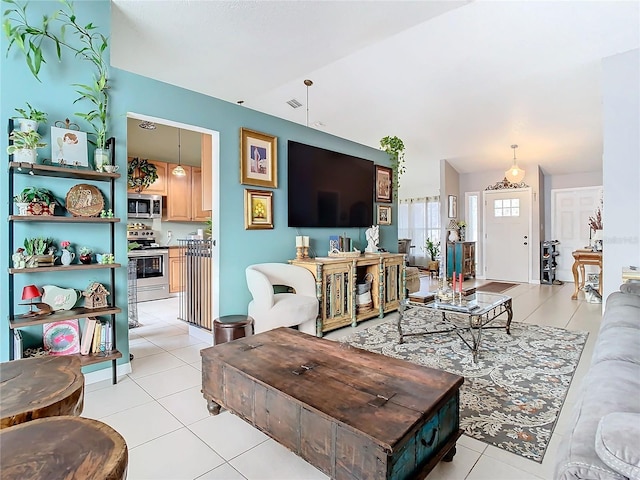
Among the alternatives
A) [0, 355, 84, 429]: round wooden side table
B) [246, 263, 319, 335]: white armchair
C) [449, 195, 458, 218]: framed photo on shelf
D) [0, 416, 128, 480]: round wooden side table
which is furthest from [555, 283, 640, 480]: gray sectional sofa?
[449, 195, 458, 218]: framed photo on shelf

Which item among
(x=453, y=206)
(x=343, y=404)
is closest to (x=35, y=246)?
(x=343, y=404)

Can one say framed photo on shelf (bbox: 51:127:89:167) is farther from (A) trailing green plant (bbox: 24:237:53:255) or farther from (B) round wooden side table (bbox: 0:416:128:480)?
(B) round wooden side table (bbox: 0:416:128:480)

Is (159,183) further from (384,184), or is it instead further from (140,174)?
(384,184)

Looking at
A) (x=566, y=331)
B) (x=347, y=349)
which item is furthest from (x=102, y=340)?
(x=566, y=331)

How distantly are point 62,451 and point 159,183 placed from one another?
594 cm

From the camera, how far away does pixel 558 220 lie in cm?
765

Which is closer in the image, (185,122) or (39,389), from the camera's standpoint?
(39,389)

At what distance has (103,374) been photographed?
8.55 feet

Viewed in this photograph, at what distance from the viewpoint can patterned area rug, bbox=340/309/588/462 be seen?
187cm

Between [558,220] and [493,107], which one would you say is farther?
[558,220]

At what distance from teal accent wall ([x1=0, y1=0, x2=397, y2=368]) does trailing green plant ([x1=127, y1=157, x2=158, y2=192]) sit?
313cm

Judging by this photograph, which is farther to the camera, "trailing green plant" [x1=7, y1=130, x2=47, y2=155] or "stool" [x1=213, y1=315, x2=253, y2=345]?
"stool" [x1=213, y1=315, x2=253, y2=345]

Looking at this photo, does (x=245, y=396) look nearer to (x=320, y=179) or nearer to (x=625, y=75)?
(x=320, y=179)

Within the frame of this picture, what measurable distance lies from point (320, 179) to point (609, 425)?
3.76 meters
